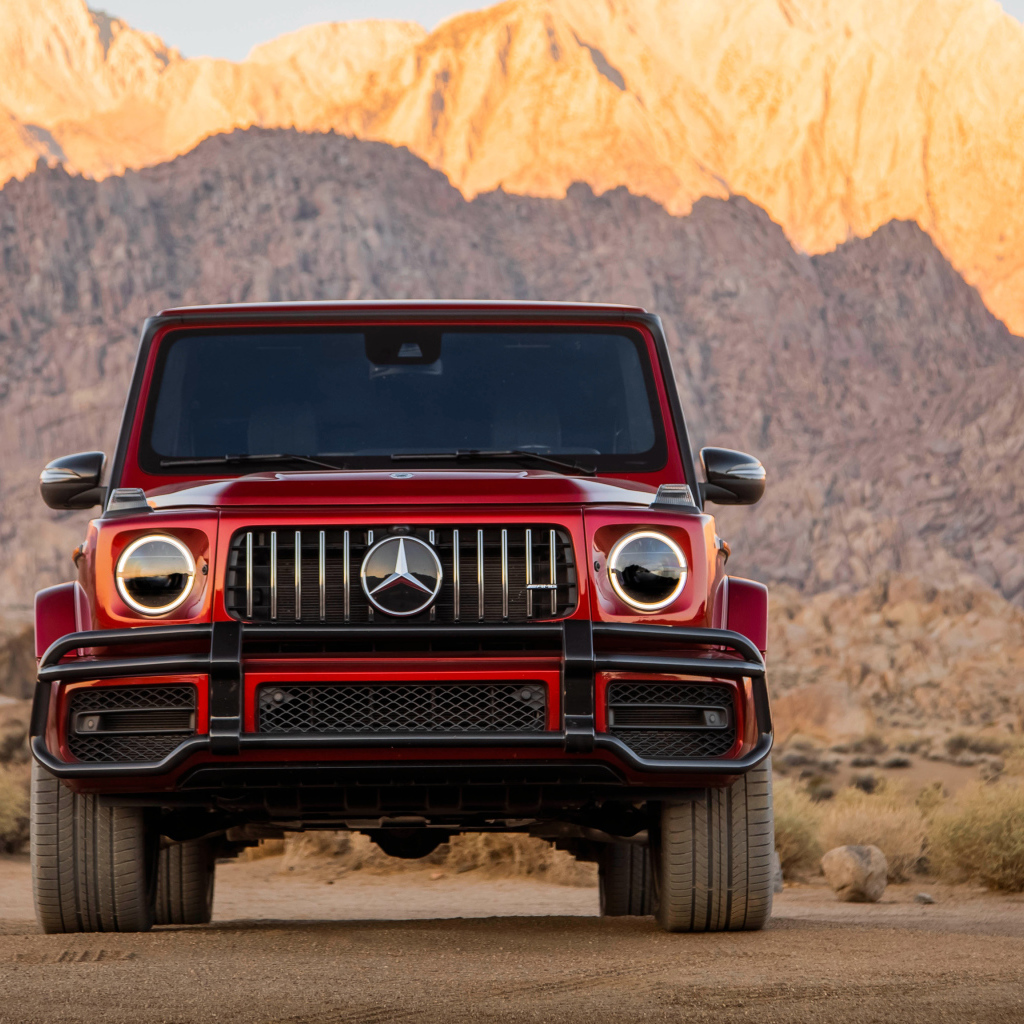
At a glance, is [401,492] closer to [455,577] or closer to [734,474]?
[455,577]

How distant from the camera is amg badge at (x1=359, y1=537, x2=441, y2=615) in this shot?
4.94 meters

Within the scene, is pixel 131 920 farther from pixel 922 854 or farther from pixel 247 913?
pixel 922 854

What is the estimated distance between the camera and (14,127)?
74.6 m

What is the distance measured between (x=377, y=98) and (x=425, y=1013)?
268 ft

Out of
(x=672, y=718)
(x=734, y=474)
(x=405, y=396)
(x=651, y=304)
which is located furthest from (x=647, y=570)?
(x=651, y=304)

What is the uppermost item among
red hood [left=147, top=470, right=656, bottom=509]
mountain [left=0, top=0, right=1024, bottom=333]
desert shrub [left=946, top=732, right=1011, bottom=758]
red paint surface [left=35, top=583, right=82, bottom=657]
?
mountain [left=0, top=0, right=1024, bottom=333]

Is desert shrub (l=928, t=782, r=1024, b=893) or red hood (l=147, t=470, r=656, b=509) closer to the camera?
red hood (l=147, t=470, r=656, b=509)

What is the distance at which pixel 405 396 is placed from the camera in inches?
251

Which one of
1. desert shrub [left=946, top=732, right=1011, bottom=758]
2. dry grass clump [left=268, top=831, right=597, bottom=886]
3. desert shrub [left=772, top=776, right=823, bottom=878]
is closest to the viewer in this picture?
dry grass clump [left=268, top=831, right=597, bottom=886]

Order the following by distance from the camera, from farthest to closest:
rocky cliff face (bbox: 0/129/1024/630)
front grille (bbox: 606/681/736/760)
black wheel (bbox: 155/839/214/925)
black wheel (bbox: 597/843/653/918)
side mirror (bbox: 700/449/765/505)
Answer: rocky cliff face (bbox: 0/129/1024/630), black wheel (bbox: 597/843/653/918), black wheel (bbox: 155/839/214/925), side mirror (bbox: 700/449/765/505), front grille (bbox: 606/681/736/760)

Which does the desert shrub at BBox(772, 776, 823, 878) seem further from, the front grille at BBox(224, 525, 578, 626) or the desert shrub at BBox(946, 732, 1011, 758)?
the desert shrub at BBox(946, 732, 1011, 758)

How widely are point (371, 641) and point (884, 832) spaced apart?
11.3 m

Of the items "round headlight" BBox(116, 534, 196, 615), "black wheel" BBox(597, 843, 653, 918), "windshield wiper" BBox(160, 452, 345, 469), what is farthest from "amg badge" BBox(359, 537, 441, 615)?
"black wheel" BBox(597, 843, 653, 918)

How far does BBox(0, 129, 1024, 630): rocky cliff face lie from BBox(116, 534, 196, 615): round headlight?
54232 mm
